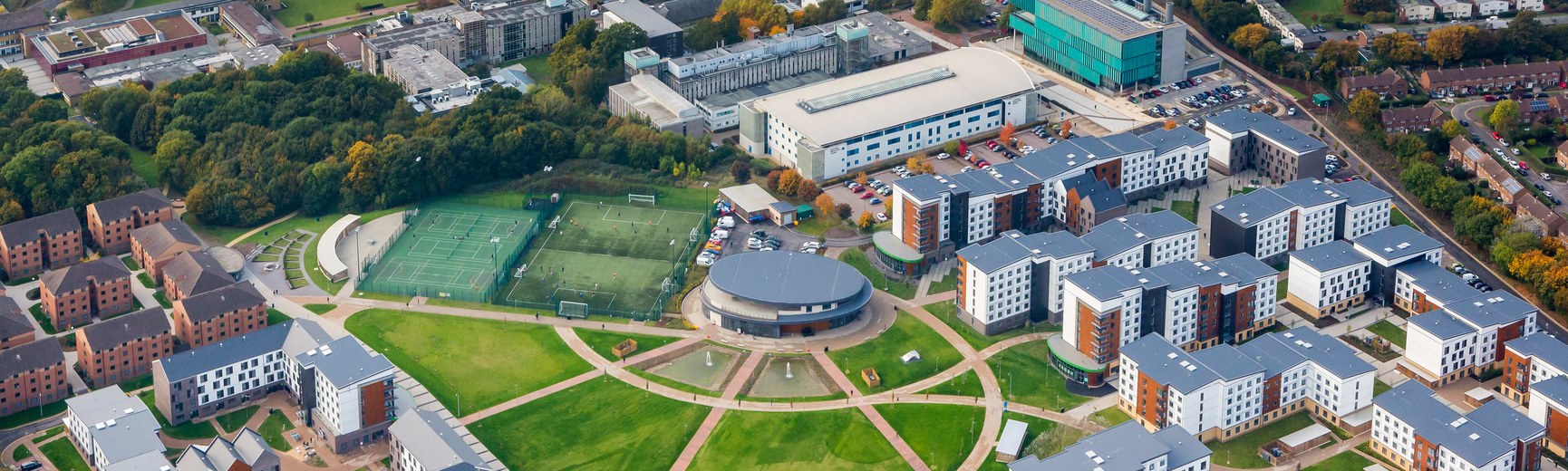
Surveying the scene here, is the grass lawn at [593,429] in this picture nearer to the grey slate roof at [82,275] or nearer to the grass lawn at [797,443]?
the grass lawn at [797,443]

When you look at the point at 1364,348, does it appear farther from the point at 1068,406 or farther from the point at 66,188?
the point at 66,188

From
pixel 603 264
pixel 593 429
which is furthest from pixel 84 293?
pixel 593 429

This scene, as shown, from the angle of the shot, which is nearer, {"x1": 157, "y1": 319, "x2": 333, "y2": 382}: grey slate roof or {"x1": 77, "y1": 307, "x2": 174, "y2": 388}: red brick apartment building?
{"x1": 157, "y1": 319, "x2": 333, "y2": 382}: grey slate roof

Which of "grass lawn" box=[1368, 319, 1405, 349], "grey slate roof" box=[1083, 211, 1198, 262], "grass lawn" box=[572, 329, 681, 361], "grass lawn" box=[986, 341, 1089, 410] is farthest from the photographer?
"grey slate roof" box=[1083, 211, 1198, 262]

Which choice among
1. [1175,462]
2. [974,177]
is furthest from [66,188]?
[1175,462]

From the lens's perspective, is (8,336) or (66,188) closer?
(8,336)

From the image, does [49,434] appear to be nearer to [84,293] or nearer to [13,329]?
[13,329]

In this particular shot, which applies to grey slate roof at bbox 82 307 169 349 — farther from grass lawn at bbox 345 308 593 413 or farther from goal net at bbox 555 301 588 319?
goal net at bbox 555 301 588 319

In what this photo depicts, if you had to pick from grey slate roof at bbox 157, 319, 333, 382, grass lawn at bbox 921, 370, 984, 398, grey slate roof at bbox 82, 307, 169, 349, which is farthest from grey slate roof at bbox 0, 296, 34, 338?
grass lawn at bbox 921, 370, 984, 398
